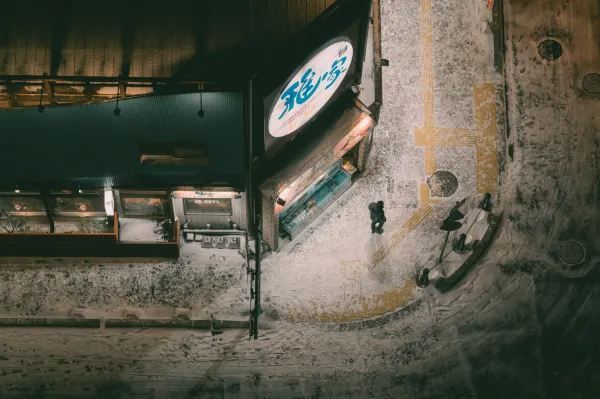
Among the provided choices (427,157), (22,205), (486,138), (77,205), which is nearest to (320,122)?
(427,157)

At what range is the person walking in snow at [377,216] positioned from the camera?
994 inches

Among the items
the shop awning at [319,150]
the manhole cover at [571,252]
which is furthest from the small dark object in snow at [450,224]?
Result: the manhole cover at [571,252]

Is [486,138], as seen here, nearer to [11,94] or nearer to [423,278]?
[423,278]

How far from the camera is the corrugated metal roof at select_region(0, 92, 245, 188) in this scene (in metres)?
20.1

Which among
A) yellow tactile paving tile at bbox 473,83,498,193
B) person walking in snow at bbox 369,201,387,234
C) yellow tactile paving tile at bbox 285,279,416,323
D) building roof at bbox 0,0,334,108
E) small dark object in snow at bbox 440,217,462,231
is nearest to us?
building roof at bbox 0,0,334,108

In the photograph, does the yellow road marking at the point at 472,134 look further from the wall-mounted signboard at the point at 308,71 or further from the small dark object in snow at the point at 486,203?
the wall-mounted signboard at the point at 308,71

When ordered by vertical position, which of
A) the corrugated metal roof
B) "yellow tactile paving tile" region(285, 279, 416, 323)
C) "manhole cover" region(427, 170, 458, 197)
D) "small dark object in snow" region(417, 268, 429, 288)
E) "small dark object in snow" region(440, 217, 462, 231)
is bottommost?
"yellow tactile paving tile" region(285, 279, 416, 323)

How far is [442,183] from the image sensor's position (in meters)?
26.2

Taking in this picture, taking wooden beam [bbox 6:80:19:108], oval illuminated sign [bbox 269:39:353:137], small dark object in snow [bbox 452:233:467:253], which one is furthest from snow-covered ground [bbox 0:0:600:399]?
wooden beam [bbox 6:80:19:108]

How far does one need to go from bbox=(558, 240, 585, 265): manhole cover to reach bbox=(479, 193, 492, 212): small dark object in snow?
3.06 m

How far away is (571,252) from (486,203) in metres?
3.72

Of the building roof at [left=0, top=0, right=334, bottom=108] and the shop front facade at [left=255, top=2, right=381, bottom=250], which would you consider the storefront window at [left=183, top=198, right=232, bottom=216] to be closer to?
the shop front facade at [left=255, top=2, right=381, bottom=250]

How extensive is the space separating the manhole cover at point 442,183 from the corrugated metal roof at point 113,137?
28.1 ft

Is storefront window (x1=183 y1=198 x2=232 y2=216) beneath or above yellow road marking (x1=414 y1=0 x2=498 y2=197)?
beneath
